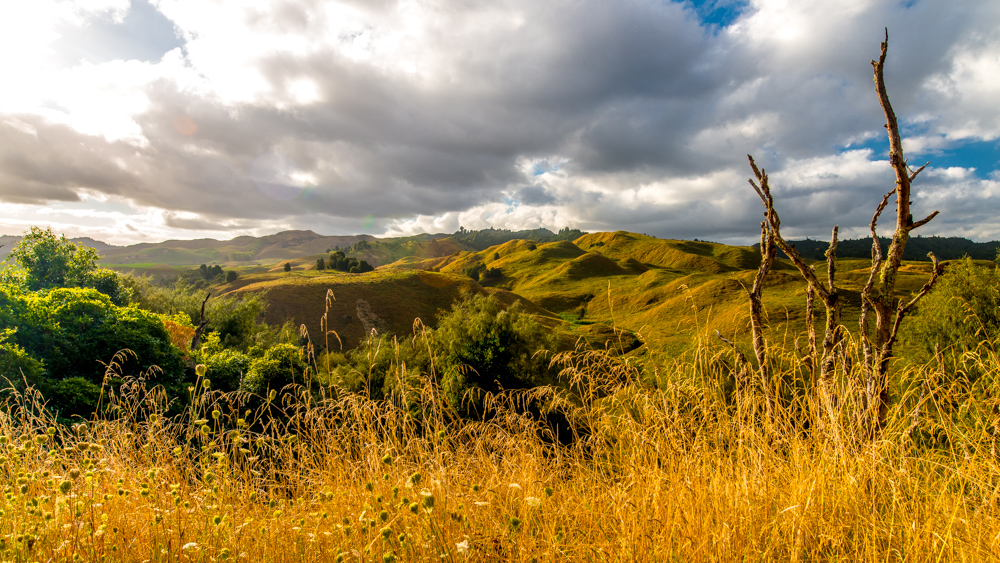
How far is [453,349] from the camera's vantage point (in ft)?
86.6

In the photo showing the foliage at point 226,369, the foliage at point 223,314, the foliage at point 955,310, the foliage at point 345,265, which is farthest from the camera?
the foliage at point 345,265

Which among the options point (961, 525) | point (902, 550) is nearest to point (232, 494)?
point (902, 550)

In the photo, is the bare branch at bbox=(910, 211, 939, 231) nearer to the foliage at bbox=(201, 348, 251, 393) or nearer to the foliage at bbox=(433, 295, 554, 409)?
the foliage at bbox=(433, 295, 554, 409)

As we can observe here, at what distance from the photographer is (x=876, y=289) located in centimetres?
328

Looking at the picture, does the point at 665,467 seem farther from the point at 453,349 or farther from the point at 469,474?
the point at 453,349

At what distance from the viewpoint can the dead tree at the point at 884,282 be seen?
3.00 meters

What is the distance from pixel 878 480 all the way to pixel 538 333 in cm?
2717

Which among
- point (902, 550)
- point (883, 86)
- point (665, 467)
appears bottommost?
point (665, 467)

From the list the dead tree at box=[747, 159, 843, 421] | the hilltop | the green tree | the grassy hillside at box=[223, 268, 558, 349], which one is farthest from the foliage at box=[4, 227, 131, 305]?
the dead tree at box=[747, 159, 843, 421]

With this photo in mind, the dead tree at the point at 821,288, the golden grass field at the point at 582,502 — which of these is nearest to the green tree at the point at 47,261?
the golden grass field at the point at 582,502

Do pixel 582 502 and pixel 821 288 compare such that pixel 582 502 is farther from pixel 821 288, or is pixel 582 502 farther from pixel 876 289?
pixel 876 289

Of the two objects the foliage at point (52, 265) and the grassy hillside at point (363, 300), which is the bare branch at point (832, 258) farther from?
the grassy hillside at point (363, 300)

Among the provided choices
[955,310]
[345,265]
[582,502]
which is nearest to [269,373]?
[582,502]

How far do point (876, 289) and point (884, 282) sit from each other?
7 cm
